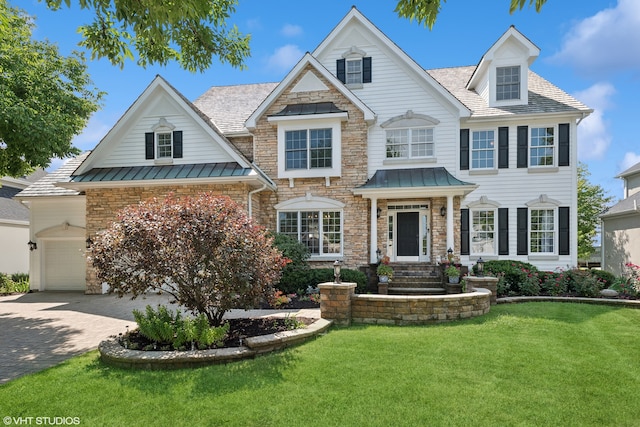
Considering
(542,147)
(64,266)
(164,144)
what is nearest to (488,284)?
(542,147)

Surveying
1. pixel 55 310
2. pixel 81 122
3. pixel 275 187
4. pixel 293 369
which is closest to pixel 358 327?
pixel 293 369

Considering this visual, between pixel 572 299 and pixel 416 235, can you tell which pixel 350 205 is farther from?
pixel 572 299

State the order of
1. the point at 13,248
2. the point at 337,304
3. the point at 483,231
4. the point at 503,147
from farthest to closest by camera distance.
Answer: the point at 13,248
the point at 483,231
the point at 503,147
the point at 337,304

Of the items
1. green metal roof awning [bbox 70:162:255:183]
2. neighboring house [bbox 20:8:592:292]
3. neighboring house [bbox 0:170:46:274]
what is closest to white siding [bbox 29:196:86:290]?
neighboring house [bbox 20:8:592:292]

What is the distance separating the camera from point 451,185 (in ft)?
40.6

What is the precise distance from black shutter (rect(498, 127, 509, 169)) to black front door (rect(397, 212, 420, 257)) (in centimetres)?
426

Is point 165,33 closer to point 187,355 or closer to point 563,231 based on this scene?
point 187,355

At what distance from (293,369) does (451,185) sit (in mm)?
9413

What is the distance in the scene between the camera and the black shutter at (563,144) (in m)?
14.1

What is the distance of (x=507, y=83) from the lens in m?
15.0

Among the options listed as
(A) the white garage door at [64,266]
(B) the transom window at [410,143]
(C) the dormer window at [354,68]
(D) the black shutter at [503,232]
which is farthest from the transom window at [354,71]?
(A) the white garage door at [64,266]

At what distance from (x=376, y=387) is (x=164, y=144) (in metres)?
12.2

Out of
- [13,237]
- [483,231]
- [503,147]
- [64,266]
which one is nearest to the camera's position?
[503,147]

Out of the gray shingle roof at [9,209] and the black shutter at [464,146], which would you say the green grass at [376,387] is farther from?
the gray shingle roof at [9,209]
